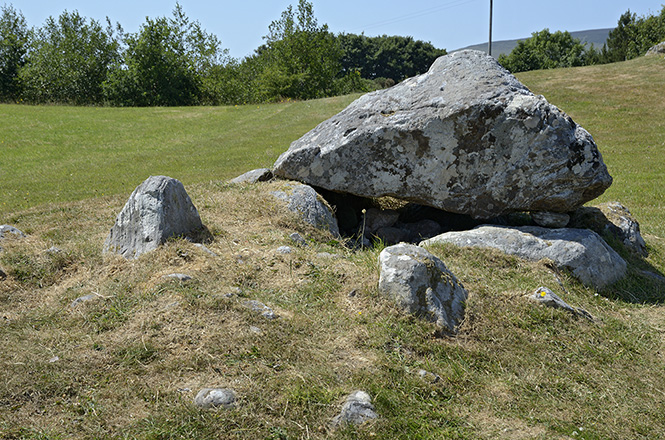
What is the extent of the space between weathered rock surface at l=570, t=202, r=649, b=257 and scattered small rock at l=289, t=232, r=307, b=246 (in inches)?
197

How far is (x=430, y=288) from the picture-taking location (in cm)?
598

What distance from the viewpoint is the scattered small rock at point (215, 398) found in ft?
14.6

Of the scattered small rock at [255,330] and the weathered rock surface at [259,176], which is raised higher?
the weathered rock surface at [259,176]

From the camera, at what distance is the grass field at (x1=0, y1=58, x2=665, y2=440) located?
4.46 m

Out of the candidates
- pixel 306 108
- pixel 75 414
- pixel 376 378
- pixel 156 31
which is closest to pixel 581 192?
pixel 376 378

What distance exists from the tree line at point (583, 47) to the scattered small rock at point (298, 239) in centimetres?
6584

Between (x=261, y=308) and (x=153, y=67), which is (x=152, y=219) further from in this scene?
(x=153, y=67)

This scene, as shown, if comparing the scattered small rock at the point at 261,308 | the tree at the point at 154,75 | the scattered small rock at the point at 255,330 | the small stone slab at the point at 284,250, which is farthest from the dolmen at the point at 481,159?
the tree at the point at 154,75

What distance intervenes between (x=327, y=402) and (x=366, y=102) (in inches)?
250

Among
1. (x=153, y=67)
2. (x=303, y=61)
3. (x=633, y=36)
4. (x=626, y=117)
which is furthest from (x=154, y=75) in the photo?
(x=633, y=36)

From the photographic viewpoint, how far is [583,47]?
80375mm

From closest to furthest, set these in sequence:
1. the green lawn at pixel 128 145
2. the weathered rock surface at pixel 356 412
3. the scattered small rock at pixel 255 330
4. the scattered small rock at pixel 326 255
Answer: the weathered rock surface at pixel 356 412
the scattered small rock at pixel 255 330
the scattered small rock at pixel 326 255
the green lawn at pixel 128 145

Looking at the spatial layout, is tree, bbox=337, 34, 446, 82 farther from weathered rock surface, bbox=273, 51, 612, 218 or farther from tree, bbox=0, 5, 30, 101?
weathered rock surface, bbox=273, 51, 612, 218

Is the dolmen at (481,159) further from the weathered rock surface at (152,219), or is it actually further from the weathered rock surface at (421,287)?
the weathered rock surface at (152,219)
